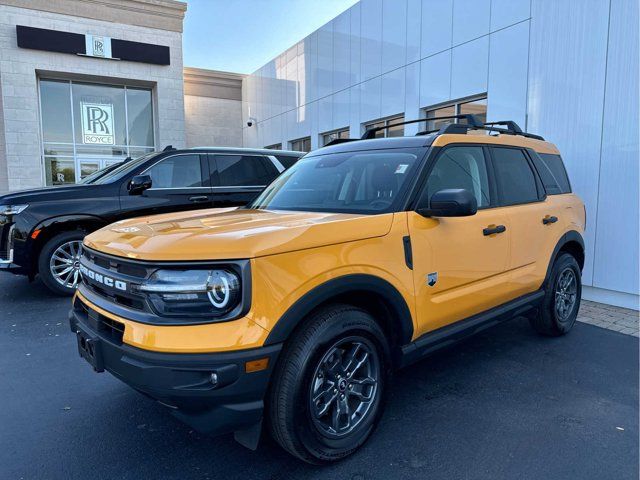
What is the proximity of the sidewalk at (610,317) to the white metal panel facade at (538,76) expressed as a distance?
0.62ft

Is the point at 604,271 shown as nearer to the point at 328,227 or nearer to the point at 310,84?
the point at 328,227

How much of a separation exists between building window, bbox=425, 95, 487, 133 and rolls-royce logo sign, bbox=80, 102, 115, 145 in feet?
45.2

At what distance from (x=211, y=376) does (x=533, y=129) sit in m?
6.43

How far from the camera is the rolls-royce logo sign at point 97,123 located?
1742cm

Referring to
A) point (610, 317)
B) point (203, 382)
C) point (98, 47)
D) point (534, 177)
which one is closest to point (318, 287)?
point (203, 382)

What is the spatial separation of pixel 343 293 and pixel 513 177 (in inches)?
89.2

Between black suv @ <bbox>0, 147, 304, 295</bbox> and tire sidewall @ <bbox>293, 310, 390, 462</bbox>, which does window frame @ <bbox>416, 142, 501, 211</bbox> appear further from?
black suv @ <bbox>0, 147, 304, 295</bbox>

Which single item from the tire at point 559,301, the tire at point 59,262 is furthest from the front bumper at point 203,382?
the tire at point 59,262

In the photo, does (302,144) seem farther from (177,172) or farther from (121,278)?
(121,278)

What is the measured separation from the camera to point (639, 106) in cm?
530

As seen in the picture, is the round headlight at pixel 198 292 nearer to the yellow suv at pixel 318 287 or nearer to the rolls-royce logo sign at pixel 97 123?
the yellow suv at pixel 318 287

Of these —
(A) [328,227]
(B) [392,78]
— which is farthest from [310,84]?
(A) [328,227]

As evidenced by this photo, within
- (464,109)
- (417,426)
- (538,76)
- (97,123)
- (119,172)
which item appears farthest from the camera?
(97,123)

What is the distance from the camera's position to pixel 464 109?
854 cm
